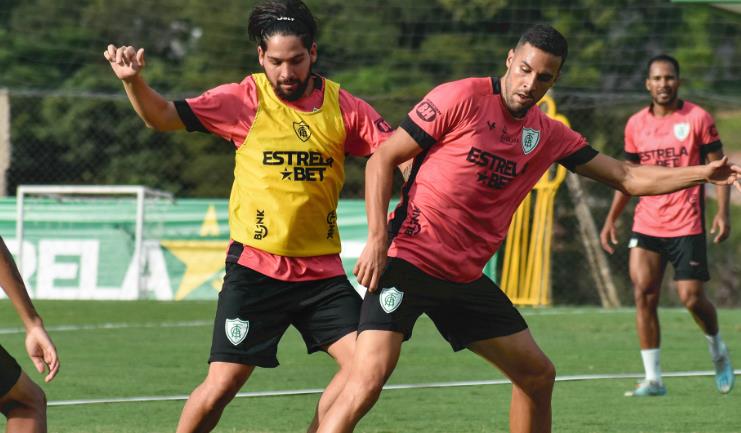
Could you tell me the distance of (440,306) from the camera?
630 cm

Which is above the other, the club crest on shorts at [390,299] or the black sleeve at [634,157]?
the club crest on shorts at [390,299]

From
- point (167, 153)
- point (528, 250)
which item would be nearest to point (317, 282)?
point (528, 250)

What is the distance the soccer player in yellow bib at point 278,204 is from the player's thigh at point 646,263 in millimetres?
4168

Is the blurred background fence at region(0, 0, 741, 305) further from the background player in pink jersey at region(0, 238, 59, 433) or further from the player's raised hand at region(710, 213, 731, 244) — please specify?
the background player in pink jersey at region(0, 238, 59, 433)

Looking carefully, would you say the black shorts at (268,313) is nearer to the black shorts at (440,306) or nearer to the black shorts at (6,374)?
the black shorts at (440,306)

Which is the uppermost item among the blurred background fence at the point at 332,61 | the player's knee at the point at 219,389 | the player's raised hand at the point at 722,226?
the player's knee at the point at 219,389

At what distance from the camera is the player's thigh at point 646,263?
10.3 m

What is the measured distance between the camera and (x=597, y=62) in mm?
28984

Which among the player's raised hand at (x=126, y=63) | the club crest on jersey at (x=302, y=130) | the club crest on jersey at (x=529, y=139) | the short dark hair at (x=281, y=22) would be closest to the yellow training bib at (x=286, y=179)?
the club crest on jersey at (x=302, y=130)

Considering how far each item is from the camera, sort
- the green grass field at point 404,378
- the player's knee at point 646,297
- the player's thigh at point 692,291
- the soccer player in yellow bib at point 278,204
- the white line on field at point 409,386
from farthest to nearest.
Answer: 1. the player's thigh at point 692,291
2. the player's knee at point 646,297
3. the white line on field at point 409,386
4. the green grass field at point 404,378
5. the soccer player in yellow bib at point 278,204

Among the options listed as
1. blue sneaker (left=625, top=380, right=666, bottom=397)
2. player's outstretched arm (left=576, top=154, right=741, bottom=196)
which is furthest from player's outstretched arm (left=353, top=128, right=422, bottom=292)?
blue sneaker (left=625, top=380, right=666, bottom=397)

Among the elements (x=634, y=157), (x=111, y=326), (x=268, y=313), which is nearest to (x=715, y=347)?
(x=634, y=157)

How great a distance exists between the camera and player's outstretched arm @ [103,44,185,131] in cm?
608

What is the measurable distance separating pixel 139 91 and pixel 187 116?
320 millimetres
